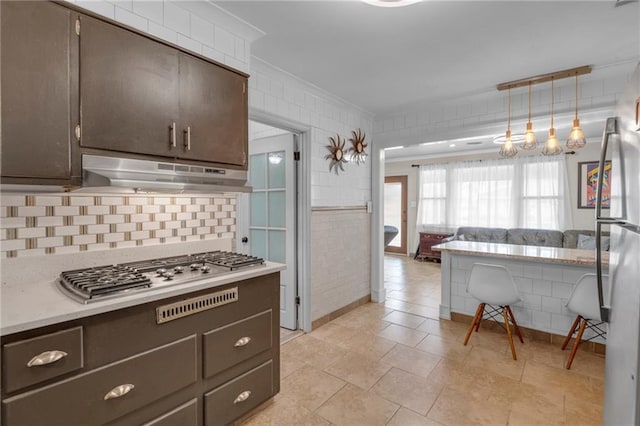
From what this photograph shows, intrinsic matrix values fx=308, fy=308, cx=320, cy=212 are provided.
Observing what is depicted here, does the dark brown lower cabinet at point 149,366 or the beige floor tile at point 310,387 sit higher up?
the dark brown lower cabinet at point 149,366

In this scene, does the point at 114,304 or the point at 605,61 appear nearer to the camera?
the point at 114,304

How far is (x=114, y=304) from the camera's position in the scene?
4.11ft

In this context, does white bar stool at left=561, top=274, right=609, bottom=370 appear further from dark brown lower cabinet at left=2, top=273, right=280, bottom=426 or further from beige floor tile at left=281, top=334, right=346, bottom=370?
dark brown lower cabinet at left=2, top=273, right=280, bottom=426

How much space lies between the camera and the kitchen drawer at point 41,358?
1.04m

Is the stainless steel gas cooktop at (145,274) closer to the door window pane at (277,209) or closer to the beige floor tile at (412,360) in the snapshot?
the door window pane at (277,209)

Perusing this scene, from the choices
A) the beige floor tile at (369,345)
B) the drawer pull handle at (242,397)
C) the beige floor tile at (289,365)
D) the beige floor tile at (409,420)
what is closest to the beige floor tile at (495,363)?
the beige floor tile at (369,345)

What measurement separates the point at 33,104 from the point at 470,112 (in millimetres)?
3755

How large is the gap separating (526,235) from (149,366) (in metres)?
6.39

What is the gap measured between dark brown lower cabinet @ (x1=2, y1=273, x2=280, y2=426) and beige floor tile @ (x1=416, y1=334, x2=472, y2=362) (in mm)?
1527

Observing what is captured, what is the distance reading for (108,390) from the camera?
127 cm

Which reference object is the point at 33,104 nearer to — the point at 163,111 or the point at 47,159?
the point at 47,159

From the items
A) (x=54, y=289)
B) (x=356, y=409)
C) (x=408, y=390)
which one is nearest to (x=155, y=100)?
(x=54, y=289)

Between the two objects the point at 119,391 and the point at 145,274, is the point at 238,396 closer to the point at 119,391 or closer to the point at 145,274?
the point at 119,391

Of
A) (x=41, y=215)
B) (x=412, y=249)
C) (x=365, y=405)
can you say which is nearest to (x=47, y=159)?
(x=41, y=215)
